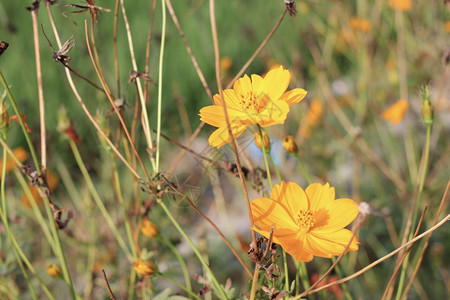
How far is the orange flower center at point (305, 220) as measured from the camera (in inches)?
19.7

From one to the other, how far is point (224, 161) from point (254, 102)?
0.11m

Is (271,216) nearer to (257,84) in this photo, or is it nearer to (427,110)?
(257,84)

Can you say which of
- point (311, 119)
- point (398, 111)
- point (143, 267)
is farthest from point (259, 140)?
point (311, 119)

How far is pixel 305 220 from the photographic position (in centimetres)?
50

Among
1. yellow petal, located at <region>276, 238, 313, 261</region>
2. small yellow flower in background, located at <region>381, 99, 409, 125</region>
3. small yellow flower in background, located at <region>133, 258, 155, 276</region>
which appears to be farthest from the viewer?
small yellow flower in background, located at <region>381, 99, 409, 125</region>

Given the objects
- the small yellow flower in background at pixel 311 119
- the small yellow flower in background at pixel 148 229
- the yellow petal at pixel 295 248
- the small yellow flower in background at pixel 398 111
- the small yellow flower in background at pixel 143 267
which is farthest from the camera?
the small yellow flower in background at pixel 311 119

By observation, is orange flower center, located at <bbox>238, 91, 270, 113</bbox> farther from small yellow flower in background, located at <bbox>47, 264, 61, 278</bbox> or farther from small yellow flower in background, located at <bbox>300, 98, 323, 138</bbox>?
small yellow flower in background, located at <bbox>300, 98, 323, 138</bbox>

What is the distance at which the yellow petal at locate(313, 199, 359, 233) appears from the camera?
19.1 inches

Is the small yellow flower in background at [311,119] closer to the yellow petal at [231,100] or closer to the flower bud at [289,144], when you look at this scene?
the flower bud at [289,144]

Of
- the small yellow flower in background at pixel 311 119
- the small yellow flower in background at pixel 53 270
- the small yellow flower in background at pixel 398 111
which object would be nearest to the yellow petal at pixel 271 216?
the small yellow flower in background at pixel 53 270

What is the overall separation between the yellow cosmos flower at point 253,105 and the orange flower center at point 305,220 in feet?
0.37

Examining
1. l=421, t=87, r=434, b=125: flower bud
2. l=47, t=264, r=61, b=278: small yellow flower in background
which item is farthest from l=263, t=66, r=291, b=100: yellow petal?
l=47, t=264, r=61, b=278: small yellow flower in background

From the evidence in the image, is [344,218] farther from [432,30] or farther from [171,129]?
[432,30]

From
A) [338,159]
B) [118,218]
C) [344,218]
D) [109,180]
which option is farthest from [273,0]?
[344,218]
